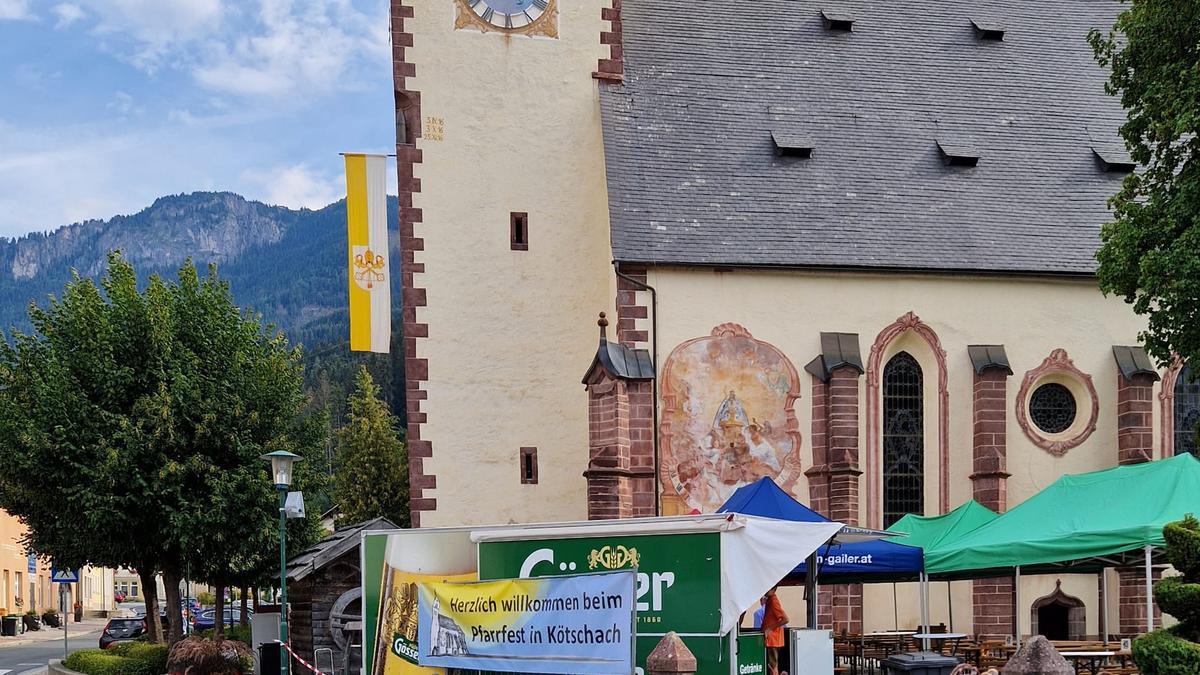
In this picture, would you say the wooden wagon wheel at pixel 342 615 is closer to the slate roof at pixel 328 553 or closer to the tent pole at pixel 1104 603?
the slate roof at pixel 328 553

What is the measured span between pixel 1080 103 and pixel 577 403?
12.3 metres

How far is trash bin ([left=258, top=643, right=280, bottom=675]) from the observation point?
20.3 metres

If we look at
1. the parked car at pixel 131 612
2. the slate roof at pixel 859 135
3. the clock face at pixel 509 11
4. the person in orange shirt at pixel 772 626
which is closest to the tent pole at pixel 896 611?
the slate roof at pixel 859 135

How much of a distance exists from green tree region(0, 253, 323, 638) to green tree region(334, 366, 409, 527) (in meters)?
22.0

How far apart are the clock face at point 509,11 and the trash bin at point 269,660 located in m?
12.4

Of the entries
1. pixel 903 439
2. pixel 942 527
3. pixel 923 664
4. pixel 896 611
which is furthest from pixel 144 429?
pixel 923 664

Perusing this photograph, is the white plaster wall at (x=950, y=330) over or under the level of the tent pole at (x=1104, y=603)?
over

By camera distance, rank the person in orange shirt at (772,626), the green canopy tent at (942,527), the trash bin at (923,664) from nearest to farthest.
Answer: the person in orange shirt at (772,626), the trash bin at (923,664), the green canopy tent at (942,527)

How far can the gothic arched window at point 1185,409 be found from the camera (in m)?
26.6

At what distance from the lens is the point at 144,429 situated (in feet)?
90.4

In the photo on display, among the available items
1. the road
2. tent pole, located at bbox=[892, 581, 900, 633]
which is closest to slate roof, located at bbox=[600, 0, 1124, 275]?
tent pole, located at bbox=[892, 581, 900, 633]

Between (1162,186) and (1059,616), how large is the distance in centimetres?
935

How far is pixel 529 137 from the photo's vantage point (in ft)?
87.3

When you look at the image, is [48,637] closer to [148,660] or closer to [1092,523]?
[148,660]
